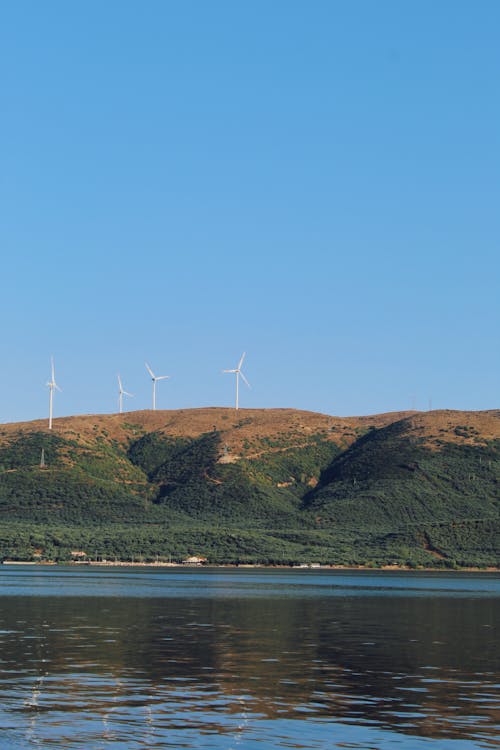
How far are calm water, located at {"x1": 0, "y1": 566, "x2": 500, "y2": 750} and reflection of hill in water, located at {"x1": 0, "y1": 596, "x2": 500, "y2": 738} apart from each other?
0.32ft

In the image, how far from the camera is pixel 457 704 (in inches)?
1604

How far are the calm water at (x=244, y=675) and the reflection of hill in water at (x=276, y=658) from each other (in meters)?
0.10

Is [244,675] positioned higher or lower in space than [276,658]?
lower

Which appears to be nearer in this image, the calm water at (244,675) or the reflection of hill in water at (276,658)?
the calm water at (244,675)

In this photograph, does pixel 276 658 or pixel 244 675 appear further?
pixel 276 658

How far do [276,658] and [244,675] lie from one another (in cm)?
721

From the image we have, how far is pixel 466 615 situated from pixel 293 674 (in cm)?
4562

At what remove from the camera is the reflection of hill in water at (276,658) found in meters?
40.4

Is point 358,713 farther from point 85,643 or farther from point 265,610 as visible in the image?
point 265,610

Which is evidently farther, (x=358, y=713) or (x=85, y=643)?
(x=85, y=643)

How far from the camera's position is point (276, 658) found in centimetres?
5500

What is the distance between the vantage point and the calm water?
1364 inches

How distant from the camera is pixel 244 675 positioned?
157 feet

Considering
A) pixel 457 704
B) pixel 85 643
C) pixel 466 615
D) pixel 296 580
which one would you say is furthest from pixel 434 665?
pixel 296 580
